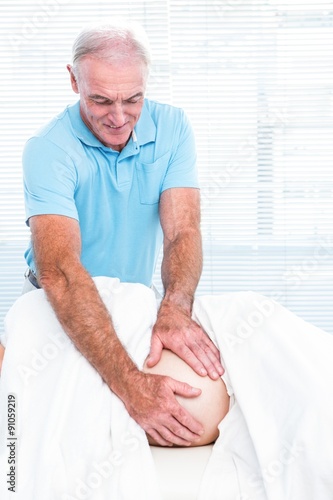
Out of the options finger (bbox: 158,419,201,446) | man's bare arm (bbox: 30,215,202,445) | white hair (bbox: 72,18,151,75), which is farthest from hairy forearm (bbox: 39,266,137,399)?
white hair (bbox: 72,18,151,75)

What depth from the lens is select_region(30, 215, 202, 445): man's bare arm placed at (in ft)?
5.20

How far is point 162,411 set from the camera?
1.58 m

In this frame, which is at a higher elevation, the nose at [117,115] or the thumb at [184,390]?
the nose at [117,115]

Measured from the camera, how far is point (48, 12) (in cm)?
347

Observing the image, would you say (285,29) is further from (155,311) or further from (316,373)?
(316,373)

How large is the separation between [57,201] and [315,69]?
5.94ft

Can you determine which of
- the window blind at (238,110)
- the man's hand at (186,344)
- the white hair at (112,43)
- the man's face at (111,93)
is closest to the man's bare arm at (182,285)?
the man's hand at (186,344)

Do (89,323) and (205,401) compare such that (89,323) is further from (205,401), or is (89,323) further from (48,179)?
(48,179)

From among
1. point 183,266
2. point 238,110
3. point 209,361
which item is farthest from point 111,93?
point 238,110

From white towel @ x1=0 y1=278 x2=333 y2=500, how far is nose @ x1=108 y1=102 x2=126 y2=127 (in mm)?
569

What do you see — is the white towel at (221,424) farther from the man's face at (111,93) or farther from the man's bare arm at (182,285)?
the man's face at (111,93)

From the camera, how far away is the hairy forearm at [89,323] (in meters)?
1.62

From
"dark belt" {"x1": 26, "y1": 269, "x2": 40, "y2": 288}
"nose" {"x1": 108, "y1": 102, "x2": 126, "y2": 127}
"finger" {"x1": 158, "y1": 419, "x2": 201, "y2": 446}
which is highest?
"nose" {"x1": 108, "y1": 102, "x2": 126, "y2": 127}

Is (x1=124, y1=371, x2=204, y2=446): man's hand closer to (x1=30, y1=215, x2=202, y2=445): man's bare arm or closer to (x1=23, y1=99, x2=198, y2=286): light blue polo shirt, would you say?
(x1=30, y1=215, x2=202, y2=445): man's bare arm
